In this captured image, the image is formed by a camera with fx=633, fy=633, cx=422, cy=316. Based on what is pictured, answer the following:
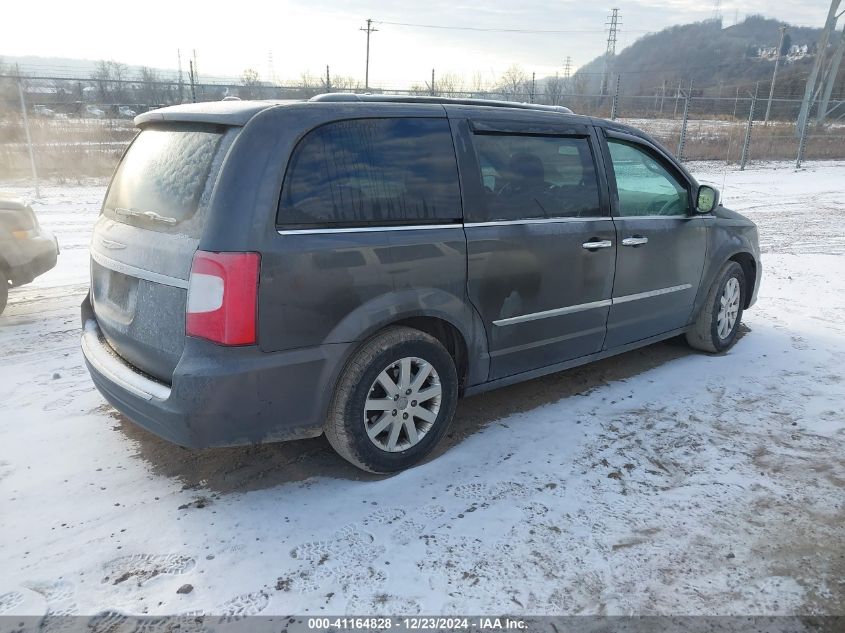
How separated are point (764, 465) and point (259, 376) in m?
2.76

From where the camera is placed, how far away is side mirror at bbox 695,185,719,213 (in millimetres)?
4734

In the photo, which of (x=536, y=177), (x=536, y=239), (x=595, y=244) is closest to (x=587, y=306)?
(x=595, y=244)

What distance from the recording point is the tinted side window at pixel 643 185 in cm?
425

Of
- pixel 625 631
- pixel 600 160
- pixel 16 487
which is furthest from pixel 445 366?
pixel 16 487

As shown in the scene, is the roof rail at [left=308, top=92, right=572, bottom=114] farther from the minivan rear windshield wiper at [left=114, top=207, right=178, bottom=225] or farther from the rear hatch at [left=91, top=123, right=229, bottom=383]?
the minivan rear windshield wiper at [left=114, top=207, right=178, bottom=225]

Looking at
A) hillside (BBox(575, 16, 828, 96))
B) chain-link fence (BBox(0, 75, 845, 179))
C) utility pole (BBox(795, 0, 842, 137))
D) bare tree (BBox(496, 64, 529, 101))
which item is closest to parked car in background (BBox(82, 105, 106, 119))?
chain-link fence (BBox(0, 75, 845, 179))

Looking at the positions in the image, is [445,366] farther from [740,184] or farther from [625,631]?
[740,184]

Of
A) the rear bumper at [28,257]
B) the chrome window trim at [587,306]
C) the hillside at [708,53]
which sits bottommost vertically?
the rear bumper at [28,257]

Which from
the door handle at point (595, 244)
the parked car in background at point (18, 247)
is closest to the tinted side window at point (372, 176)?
the door handle at point (595, 244)

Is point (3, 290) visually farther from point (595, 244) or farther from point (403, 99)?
point (595, 244)

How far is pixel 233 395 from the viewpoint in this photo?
2744 mm

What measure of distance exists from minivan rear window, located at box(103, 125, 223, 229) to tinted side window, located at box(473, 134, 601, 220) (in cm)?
144

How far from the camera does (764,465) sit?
3.50 m

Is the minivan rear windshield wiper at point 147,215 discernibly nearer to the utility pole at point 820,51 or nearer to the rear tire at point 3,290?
the rear tire at point 3,290
